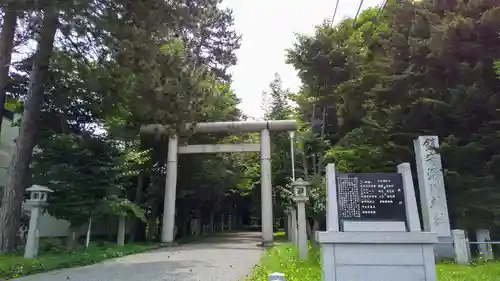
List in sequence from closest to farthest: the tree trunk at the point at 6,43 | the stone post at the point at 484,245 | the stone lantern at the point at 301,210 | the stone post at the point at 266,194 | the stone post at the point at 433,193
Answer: the stone post at the point at 484,245 < the stone post at the point at 433,193 < the stone lantern at the point at 301,210 < the tree trunk at the point at 6,43 < the stone post at the point at 266,194

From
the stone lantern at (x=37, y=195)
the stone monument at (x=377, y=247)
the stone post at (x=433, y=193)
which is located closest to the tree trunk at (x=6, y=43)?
the stone lantern at (x=37, y=195)

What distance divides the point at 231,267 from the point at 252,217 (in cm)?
4122

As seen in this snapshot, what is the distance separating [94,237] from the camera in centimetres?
1673

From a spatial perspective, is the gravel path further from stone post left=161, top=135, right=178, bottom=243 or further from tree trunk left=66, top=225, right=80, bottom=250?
stone post left=161, top=135, right=178, bottom=243

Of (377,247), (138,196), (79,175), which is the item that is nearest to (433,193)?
(377,247)

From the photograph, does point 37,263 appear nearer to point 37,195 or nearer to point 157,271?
point 37,195

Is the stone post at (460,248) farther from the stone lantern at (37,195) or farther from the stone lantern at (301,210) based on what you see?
the stone lantern at (37,195)

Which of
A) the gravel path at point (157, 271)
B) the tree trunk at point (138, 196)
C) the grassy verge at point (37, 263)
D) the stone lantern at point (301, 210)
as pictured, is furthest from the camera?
the tree trunk at point (138, 196)

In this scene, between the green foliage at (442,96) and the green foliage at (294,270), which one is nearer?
the green foliage at (294,270)

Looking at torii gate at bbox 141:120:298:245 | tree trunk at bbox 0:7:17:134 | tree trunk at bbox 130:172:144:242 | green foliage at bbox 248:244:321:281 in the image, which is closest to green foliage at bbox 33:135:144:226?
tree trunk at bbox 0:7:17:134

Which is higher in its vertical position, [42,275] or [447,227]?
[447,227]

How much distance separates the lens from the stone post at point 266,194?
16.4 m

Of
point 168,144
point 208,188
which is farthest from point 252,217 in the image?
point 168,144

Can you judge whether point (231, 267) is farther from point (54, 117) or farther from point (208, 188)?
point (208, 188)
